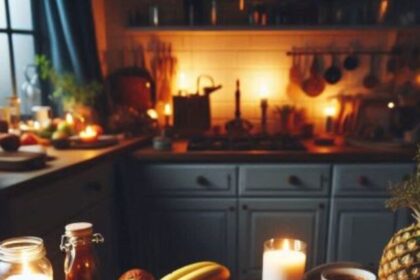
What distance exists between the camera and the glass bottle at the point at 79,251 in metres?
0.65

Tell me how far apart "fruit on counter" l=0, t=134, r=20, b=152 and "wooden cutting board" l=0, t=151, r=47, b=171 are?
4 cm

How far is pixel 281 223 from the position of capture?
84.4 inches

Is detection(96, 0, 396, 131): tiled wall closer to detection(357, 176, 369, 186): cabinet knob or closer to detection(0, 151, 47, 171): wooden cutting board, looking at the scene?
detection(357, 176, 369, 186): cabinet knob

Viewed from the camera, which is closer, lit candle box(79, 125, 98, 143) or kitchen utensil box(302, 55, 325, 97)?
lit candle box(79, 125, 98, 143)

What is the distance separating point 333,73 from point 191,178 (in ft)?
3.99

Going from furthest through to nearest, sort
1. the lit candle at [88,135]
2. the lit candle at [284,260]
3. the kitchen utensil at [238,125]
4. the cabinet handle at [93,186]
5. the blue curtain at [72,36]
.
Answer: the kitchen utensil at [238,125], the blue curtain at [72,36], the lit candle at [88,135], the cabinet handle at [93,186], the lit candle at [284,260]

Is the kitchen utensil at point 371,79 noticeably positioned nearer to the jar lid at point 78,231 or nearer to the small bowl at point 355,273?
the small bowl at point 355,273

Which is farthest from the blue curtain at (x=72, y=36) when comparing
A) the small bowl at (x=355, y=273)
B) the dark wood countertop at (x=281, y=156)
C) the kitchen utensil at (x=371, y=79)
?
the small bowl at (x=355, y=273)

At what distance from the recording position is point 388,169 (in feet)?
6.90

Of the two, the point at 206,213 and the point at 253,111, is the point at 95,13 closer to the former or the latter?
the point at 253,111

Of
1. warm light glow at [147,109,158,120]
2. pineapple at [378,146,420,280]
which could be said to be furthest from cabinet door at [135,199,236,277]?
pineapple at [378,146,420,280]

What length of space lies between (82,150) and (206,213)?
699 millimetres

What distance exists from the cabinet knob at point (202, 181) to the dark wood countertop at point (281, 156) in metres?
0.09

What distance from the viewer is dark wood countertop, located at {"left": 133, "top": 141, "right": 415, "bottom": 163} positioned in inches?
81.9
